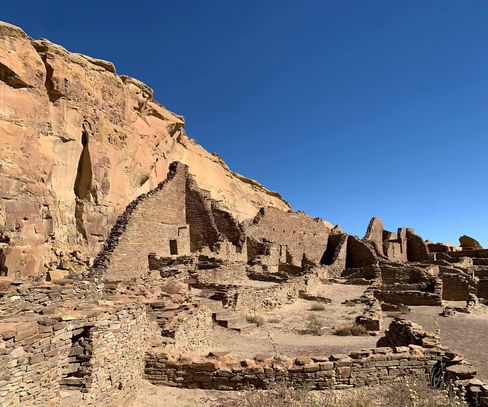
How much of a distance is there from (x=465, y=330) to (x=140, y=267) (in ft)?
38.0

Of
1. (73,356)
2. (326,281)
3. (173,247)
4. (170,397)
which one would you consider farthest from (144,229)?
(73,356)

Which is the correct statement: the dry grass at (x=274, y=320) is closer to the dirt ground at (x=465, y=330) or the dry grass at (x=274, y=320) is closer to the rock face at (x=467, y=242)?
the dirt ground at (x=465, y=330)

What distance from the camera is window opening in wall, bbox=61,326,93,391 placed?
18.1 feet

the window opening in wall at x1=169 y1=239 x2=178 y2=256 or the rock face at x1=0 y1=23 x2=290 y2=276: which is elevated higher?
the rock face at x1=0 y1=23 x2=290 y2=276

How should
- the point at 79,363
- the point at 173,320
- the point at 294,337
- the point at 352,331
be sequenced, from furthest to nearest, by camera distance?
the point at 352,331 < the point at 294,337 < the point at 173,320 < the point at 79,363

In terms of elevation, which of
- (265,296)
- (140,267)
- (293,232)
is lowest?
(265,296)

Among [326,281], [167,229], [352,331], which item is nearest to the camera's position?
[352,331]

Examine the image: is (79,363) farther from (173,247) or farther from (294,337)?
(173,247)

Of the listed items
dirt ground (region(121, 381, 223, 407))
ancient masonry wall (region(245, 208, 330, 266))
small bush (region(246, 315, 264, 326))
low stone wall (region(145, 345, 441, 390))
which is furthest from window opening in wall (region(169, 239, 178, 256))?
dirt ground (region(121, 381, 223, 407))

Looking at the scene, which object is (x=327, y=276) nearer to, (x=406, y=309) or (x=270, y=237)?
(x=270, y=237)

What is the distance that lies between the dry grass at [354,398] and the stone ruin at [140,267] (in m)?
0.34

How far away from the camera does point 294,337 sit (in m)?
10.7

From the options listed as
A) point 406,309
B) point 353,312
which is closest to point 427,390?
point 353,312

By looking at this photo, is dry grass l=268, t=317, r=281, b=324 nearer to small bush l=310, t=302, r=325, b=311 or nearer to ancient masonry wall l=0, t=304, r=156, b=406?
small bush l=310, t=302, r=325, b=311
